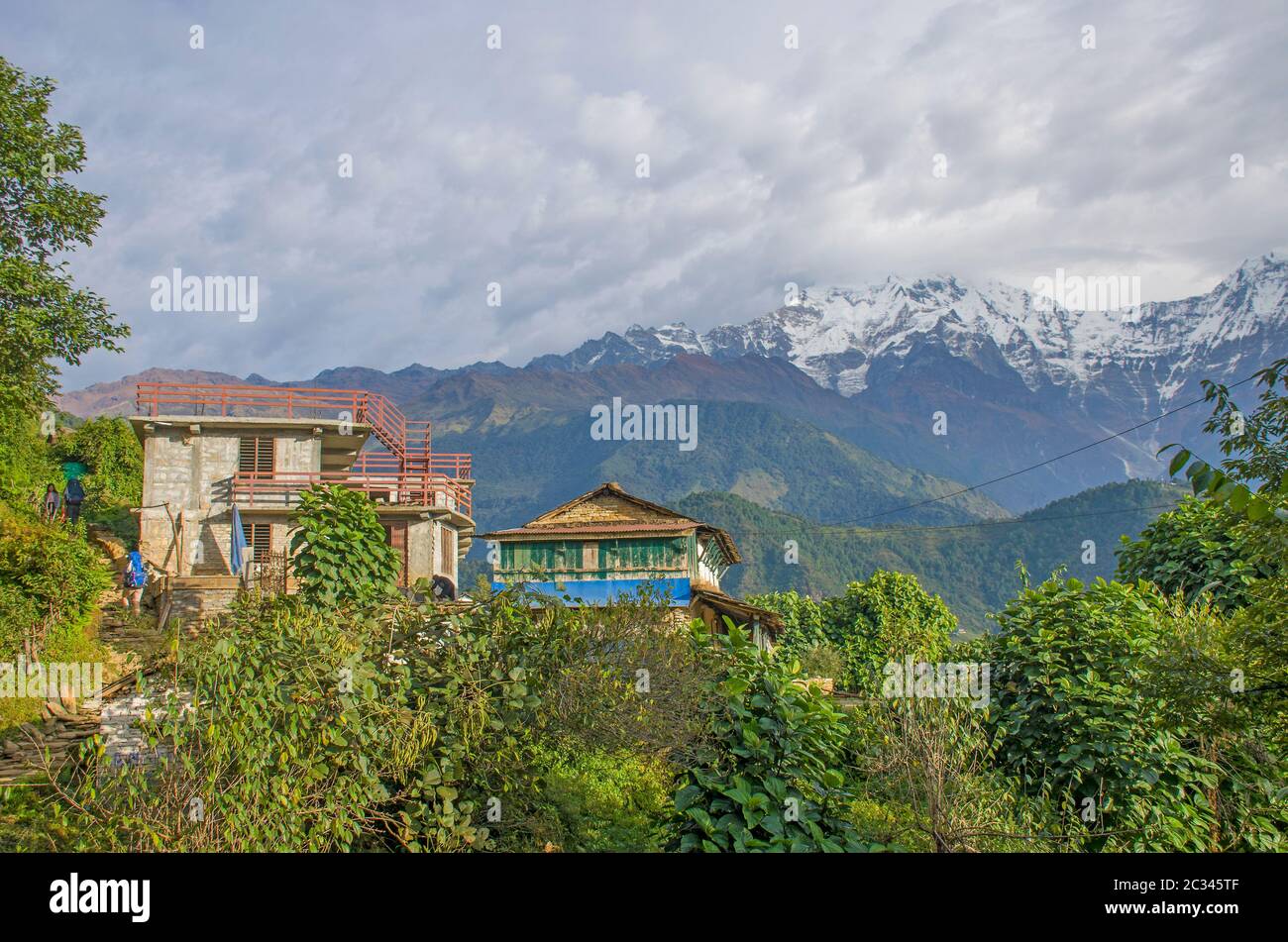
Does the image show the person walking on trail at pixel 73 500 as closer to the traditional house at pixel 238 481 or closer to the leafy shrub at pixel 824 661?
the traditional house at pixel 238 481

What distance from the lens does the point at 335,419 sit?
39.1 meters

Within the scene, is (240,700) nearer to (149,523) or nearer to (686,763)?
(686,763)

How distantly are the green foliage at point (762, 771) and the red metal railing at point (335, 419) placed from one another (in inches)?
1004

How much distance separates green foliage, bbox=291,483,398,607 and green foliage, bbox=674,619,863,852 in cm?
991

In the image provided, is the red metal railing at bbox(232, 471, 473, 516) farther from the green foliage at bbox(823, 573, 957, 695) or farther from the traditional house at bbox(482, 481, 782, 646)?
the green foliage at bbox(823, 573, 957, 695)

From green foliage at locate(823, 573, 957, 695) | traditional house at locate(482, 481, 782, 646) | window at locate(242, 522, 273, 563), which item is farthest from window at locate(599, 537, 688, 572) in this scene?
green foliage at locate(823, 573, 957, 695)

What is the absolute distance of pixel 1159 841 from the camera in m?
13.0

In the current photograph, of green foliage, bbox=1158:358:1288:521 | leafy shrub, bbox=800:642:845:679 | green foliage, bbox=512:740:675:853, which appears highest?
green foliage, bbox=1158:358:1288:521

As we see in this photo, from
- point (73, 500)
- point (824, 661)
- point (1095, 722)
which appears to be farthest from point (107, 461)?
point (1095, 722)

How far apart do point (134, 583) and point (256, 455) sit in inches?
338

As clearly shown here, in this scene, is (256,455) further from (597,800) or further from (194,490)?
(597,800)

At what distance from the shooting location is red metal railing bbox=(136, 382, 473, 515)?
36000 millimetres
